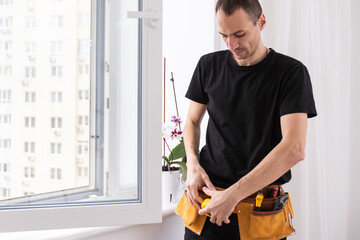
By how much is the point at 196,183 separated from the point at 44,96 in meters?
0.60

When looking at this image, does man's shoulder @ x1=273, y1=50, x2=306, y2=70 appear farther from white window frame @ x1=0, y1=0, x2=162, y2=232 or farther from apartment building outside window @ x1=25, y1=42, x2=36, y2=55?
apartment building outside window @ x1=25, y1=42, x2=36, y2=55

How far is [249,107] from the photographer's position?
139cm

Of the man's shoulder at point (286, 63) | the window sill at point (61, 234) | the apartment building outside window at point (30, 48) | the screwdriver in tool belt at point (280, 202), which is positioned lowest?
the window sill at point (61, 234)

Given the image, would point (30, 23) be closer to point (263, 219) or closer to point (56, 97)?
point (56, 97)

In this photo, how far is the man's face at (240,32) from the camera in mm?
1329

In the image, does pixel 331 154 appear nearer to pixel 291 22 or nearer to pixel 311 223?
pixel 311 223

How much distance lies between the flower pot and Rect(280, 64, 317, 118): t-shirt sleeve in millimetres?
720

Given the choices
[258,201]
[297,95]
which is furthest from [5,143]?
[297,95]

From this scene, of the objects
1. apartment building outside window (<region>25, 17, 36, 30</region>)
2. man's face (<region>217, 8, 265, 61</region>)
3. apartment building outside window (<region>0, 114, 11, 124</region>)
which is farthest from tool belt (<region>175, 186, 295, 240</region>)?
apartment building outside window (<region>25, 17, 36, 30</region>)

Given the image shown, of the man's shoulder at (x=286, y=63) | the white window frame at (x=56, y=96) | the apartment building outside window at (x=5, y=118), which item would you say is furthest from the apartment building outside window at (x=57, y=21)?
the man's shoulder at (x=286, y=63)

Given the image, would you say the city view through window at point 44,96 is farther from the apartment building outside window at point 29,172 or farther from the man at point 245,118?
the man at point 245,118

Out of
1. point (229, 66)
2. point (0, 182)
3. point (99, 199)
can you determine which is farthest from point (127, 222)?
point (229, 66)

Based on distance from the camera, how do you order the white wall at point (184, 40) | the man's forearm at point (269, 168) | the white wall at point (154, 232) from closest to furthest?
the man's forearm at point (269, 168) < the white wall at point (154, 232) < the white wall at point (184, 40)

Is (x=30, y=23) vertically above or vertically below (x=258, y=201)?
above
